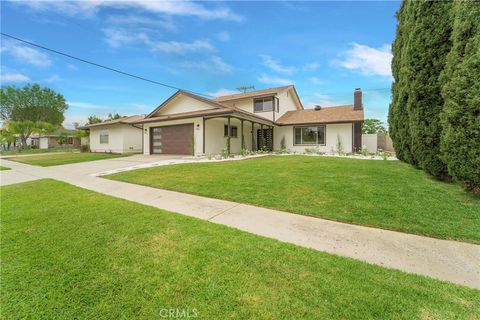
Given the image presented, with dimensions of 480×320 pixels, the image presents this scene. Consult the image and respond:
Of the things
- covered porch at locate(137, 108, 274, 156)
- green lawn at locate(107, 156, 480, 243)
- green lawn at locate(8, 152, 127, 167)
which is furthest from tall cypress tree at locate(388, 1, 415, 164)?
green lawn at locate(8, 152, 127, 167)

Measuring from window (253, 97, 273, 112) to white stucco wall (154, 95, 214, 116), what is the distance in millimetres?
5022

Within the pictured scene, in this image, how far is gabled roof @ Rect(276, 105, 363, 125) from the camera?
16.6 metres

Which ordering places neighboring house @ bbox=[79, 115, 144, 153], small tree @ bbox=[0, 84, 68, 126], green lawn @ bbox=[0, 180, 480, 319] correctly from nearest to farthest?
green lawn @ bbox=[0, 180, 480, 319] → neighboring house @ bbox=[79, 115, 144, 153] → small tree @ bbox=[0, 84, 68, 126]

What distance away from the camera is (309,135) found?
17.9 meters

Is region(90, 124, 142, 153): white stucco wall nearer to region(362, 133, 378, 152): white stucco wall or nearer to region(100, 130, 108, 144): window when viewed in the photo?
region(100, 130, 108, 144): window

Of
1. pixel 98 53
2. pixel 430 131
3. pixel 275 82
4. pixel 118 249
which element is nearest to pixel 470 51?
pixel 430 131

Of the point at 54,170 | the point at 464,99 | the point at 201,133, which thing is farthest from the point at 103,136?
the point at 464,99

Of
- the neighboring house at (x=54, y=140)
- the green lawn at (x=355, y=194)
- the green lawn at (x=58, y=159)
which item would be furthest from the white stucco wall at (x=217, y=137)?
the neighboring house at (x=54, y=140)

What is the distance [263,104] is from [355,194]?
15.0 meters

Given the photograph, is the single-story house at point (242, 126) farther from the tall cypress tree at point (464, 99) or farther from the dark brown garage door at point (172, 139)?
the tall cypress tree at point (464, 99)

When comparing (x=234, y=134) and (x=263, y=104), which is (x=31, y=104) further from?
(x=263, y=104)

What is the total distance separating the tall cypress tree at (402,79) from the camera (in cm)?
727

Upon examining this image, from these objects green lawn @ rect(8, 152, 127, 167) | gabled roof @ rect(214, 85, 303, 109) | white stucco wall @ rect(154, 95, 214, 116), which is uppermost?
gabled roof @ rect(214, 85, 303, 109)

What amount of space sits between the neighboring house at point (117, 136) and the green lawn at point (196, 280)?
18.5m
